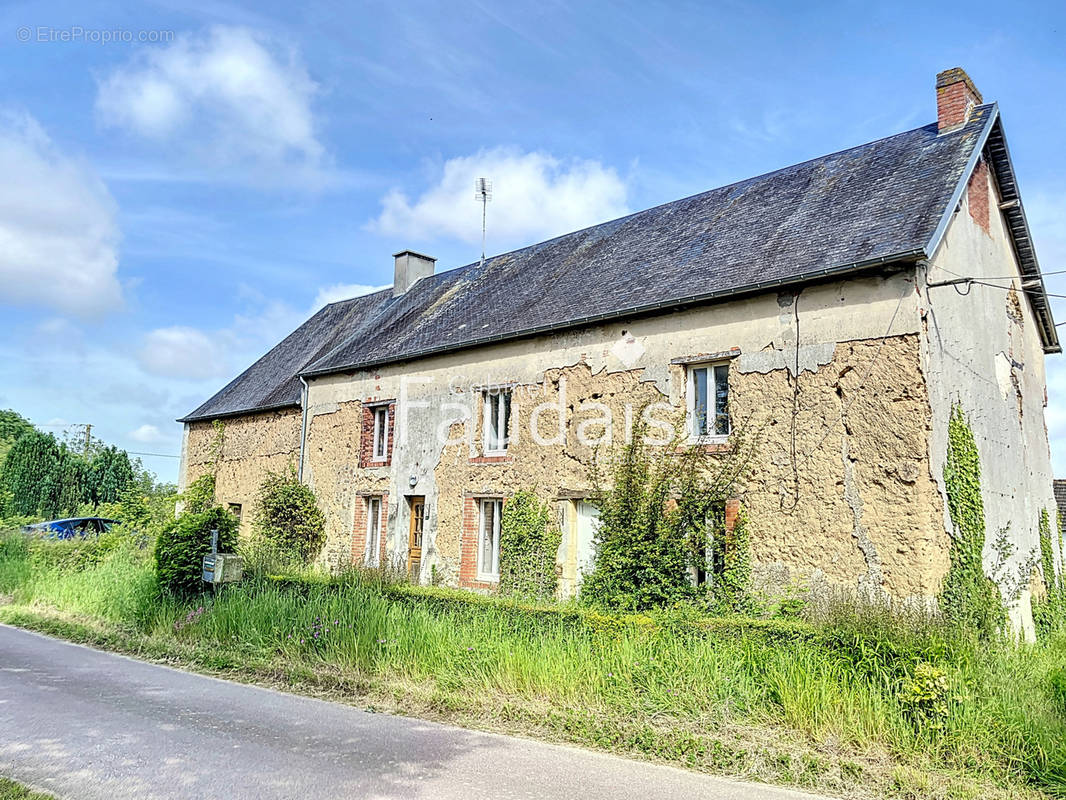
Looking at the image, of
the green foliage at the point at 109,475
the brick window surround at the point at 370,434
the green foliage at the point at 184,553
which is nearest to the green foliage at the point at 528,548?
the brick window surround at the point at 370,434

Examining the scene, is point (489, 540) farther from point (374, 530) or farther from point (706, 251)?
point (706, 251)

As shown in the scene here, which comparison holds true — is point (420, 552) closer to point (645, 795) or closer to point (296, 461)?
point (296, 461)

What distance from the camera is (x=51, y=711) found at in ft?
25.6

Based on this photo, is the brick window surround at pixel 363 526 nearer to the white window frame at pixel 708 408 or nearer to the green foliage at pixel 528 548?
the green foliage at pixel 528 548

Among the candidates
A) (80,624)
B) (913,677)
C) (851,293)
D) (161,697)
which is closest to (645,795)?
(913,677)

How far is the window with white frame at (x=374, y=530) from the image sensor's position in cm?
1706

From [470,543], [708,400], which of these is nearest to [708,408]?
[708,400]

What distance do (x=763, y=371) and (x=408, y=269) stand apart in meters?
13.6

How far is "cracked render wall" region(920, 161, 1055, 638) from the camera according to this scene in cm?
1095

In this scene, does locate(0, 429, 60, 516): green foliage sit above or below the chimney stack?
below

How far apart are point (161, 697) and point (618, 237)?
12044 mm

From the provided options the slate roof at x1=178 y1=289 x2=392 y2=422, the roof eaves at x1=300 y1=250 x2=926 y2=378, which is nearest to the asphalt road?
the roof eaves at x1=300 y1=250 x2=926 y2=378

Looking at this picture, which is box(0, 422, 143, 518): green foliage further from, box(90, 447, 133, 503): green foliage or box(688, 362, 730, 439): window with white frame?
box(688, 362, 730, 439): window with white frame

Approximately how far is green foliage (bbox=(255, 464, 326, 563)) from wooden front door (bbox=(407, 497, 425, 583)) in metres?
2.73
